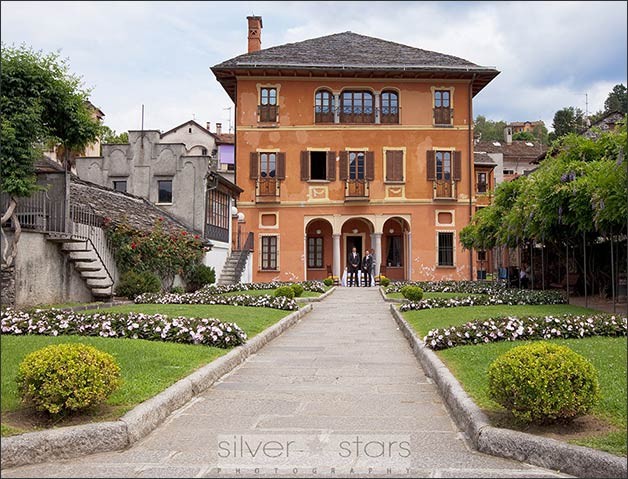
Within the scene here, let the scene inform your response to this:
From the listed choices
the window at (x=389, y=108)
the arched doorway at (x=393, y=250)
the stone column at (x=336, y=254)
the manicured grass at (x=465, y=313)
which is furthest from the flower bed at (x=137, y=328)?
the arched doorway at (x=393, y=250)

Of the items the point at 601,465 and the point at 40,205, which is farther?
→ the point at 40,205

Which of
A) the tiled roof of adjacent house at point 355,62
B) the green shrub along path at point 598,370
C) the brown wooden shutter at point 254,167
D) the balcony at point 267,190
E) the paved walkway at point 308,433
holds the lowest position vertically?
the paved walkway at point 308,433


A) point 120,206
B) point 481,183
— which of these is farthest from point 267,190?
point 481,183

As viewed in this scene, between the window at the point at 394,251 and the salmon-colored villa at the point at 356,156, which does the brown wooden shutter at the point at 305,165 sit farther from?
the window at the point at 394,251

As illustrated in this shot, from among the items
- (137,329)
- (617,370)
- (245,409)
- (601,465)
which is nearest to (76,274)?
(137,329)

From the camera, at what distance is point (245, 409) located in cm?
699

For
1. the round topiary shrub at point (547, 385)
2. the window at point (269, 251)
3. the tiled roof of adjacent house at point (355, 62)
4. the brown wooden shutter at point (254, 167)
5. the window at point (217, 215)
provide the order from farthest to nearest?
1. the window at point (269, 251)
2. the brown wooden shutter at point (254, 167)
3. the tiled roof of adjacent house at point (355, 62)
4. the window at point (217, 215)
5. the round topiary shrub at point (547, 385)

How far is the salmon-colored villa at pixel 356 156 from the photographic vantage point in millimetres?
37688

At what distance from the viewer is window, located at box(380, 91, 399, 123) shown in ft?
125

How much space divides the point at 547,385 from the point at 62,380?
3.90 metres

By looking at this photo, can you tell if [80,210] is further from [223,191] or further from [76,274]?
[223,191]

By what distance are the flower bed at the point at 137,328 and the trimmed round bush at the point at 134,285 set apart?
9.20m

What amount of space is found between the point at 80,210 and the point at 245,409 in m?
14.1

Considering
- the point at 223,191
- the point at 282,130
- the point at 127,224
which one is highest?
the point at 282,130
